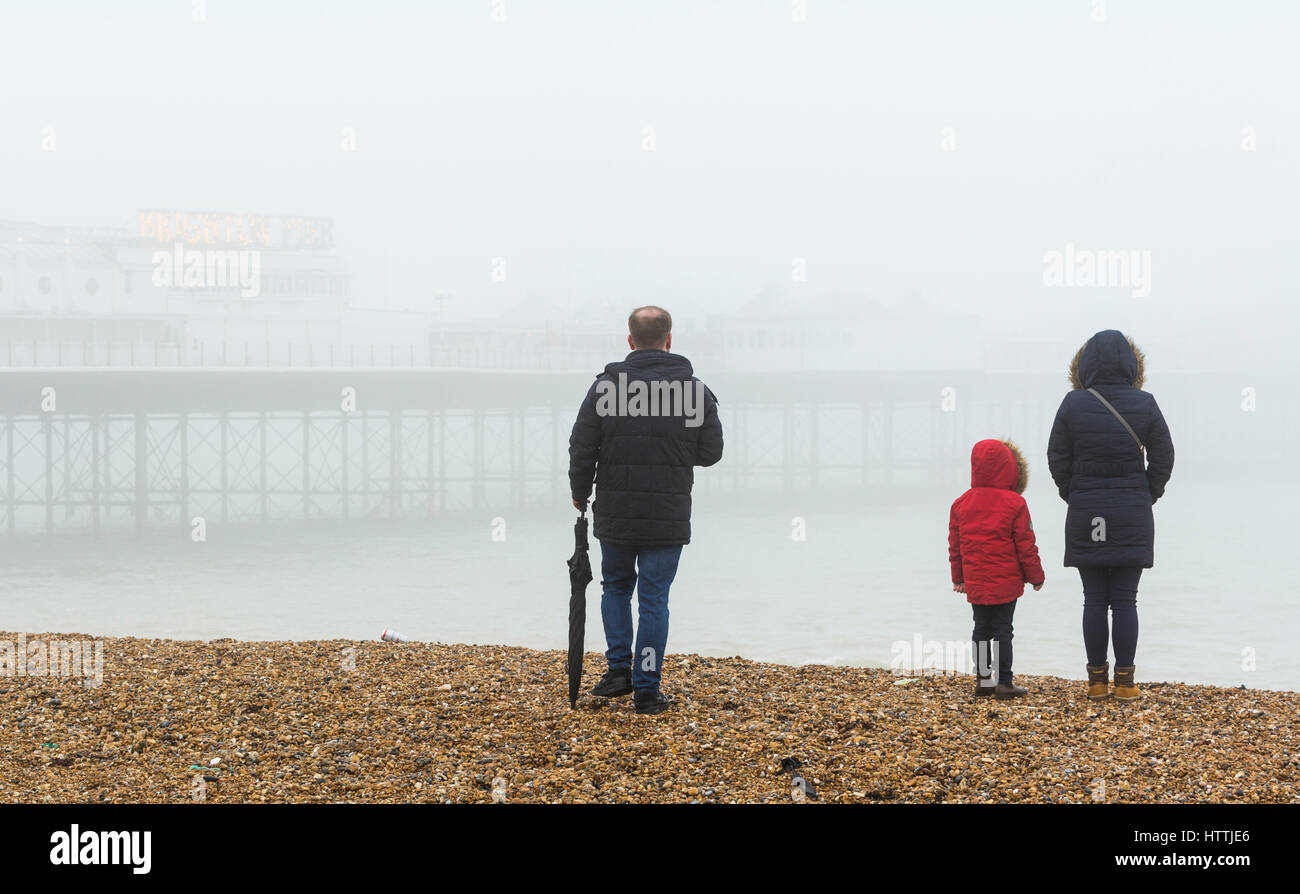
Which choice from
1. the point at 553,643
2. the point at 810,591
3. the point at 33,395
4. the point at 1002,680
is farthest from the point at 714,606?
the point at 33,395

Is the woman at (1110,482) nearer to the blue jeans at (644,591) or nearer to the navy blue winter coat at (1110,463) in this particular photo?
the navy blue winter coat at (1110,463)

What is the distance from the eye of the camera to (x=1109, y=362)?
4.81 meters

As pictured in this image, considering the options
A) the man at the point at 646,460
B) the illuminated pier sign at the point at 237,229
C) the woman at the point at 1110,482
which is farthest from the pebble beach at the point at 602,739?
the illuminated pier sign at the point at 237,229

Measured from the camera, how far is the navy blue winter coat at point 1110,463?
4.67 meters

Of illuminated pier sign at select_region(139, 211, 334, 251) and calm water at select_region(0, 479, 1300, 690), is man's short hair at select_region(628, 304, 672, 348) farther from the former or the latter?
illuminated pier sign at select_region(139, 211, 334, 251)

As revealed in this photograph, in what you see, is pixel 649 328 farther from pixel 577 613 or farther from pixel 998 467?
pixel 998 467

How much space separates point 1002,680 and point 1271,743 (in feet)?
3.46

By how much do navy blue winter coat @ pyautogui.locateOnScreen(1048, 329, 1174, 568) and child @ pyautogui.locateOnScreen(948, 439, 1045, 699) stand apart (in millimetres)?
183

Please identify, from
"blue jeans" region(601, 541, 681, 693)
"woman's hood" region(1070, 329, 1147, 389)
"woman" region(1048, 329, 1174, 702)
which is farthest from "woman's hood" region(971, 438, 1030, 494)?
"blue jeans" region(601, 541, 681, 693)

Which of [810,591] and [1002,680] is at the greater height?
[1002,680]

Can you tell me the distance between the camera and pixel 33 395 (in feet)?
122

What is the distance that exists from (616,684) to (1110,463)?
2169 millimetres

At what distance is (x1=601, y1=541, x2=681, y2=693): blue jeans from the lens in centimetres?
427
